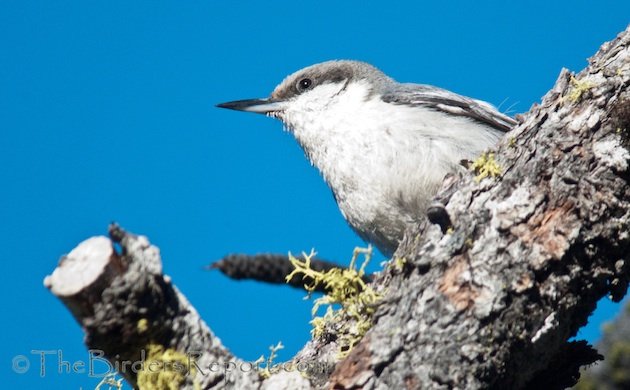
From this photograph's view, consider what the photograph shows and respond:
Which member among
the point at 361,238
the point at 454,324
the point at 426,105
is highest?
the point at 426,105

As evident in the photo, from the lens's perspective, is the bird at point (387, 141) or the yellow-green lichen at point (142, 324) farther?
the bird at point (387, 141)

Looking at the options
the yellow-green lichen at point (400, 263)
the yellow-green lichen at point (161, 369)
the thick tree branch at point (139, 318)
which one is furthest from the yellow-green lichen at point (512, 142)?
the yellow-green lichen at point (161, 369)

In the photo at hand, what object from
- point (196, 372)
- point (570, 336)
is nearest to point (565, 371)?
point (570, 336)

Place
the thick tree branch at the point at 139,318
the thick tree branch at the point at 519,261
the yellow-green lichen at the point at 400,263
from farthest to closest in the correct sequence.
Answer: the yellow-green lichen at the point at 400,263, the thick tree branch at the point at 519,261, the thick tree branch at the point at 139,318

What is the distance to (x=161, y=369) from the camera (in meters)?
3.06

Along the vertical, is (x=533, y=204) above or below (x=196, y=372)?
above

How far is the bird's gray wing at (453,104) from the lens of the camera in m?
5.44

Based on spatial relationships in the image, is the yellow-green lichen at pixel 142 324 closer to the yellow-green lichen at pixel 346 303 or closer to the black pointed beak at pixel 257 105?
the yellow-green lichen at pixel 346 303

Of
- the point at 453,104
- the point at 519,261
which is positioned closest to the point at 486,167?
the point at 519,261

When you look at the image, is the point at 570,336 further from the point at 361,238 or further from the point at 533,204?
the point at 361,238

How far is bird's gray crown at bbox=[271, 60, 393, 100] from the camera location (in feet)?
20.4

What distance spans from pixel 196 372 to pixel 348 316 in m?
0.79

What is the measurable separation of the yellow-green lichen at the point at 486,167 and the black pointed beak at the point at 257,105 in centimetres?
276

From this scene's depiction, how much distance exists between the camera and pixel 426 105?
5449 millimetres
